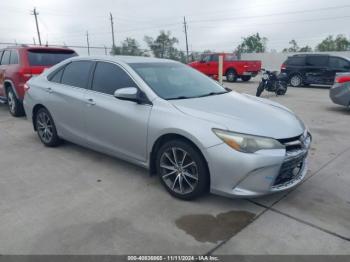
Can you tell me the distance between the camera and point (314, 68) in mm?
14781

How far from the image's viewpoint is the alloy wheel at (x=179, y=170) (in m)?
3.20

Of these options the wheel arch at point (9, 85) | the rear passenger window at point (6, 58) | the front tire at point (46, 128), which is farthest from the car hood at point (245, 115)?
the rear passenger window at point (6, 58)

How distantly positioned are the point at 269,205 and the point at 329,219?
0.58m

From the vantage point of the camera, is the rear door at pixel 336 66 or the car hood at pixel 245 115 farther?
the rear door at pixel 336 66

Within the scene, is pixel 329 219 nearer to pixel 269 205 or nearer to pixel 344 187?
pixel 269 205

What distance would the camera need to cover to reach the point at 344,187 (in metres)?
3.67

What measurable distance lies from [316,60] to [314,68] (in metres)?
0.39

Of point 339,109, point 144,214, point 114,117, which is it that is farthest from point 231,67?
point 144,214

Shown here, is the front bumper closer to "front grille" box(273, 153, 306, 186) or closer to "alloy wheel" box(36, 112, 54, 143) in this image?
"front grille" box(273, 153, 306, 186)

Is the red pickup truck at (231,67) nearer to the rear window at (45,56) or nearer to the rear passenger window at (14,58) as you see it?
the rear window at (45,56)

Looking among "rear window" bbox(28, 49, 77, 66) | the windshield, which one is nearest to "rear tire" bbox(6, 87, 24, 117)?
"rear window" bbox(28, 49, 77, 66)

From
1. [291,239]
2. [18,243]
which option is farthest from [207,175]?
[18,243]

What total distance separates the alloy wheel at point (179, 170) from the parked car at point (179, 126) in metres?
0.01

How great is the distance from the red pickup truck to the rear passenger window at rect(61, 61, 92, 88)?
571 inches
